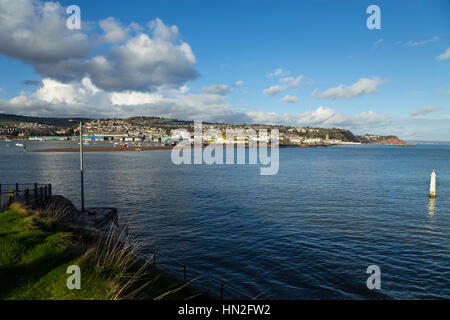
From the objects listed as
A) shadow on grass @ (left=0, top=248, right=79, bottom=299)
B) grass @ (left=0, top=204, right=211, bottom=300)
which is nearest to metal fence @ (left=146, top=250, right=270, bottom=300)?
grass @ (left=0, top=204, right=211, bottom=300)

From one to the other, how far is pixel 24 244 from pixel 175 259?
8.83 m

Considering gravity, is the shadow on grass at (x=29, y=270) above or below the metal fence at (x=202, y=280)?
above

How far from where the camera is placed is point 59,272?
8531 mm

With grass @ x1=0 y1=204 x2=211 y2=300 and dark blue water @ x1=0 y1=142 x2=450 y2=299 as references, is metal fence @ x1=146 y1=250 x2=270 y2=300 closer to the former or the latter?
dark blue water @ x1=0 y1=142 x2=450 y2=299

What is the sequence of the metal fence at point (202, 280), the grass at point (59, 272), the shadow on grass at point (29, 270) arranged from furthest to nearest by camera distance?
the metal fence at point (202, 280) → the shadow on grass at point (29, 270) → the grass at point (59, 272)

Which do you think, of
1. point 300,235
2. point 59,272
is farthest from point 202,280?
point 300,235

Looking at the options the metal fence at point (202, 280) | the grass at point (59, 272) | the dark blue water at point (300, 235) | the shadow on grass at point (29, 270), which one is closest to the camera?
the grass at point (59, 272)

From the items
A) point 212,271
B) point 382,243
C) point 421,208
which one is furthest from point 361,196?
point 212,271

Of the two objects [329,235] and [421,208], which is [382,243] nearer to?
[329,235]

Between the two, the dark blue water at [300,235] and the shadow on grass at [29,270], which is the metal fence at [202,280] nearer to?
the dark blue water at [300,235]

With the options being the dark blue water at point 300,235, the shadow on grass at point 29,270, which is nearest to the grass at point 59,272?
the shadow on grass at point 29,270

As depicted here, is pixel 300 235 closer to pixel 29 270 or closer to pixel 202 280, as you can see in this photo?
pixel 202 280

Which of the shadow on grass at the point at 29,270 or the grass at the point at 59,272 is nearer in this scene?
the grass at the point at 59,272

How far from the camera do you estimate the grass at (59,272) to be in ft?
25.2
